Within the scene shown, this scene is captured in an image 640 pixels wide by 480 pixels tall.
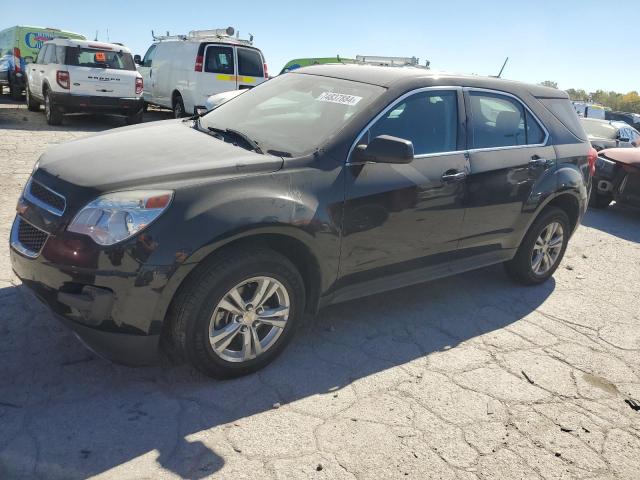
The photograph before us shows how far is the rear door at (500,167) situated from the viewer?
403cm

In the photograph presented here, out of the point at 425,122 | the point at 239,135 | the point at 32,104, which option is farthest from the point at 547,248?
the point at 32,104

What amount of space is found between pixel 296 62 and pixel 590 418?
17.8 meters

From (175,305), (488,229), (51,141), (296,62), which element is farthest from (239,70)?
(175,305)

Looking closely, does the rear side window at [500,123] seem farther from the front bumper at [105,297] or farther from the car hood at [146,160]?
the front bumper at [105,297]

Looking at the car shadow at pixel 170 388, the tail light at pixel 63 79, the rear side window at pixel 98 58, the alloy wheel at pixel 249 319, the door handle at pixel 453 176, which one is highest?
the rear side window at pixel 98 58

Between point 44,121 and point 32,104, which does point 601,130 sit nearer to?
point 44,121

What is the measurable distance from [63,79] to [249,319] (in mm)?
10269

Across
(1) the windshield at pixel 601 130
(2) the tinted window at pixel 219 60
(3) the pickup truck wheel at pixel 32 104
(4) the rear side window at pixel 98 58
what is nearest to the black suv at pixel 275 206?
(1) the windshield at pixel 601 130

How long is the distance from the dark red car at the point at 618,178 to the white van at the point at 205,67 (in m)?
7.65

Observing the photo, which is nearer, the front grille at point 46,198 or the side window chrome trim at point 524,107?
the front grille at point 46,198

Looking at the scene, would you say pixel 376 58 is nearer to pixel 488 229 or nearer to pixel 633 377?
pixel 488 229

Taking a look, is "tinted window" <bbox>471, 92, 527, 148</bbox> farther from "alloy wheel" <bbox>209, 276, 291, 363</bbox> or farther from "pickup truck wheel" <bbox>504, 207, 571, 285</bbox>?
"alloy wheel" <bbox>209, 276, 291, 363</bbox>

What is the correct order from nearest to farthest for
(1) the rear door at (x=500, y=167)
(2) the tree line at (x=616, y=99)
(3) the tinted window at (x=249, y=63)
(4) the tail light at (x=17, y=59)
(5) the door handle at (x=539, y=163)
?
(1) the rear door at (x=500, y=167) < (5) the door handle at (x=539, y=163) < (3) the tinted window at (x=249, y=63) < (4) the tail light at (x=17, y=59) < (2) the tree line at (x=616, y=99)

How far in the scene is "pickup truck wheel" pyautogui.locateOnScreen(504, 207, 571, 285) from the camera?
15.5 feet
